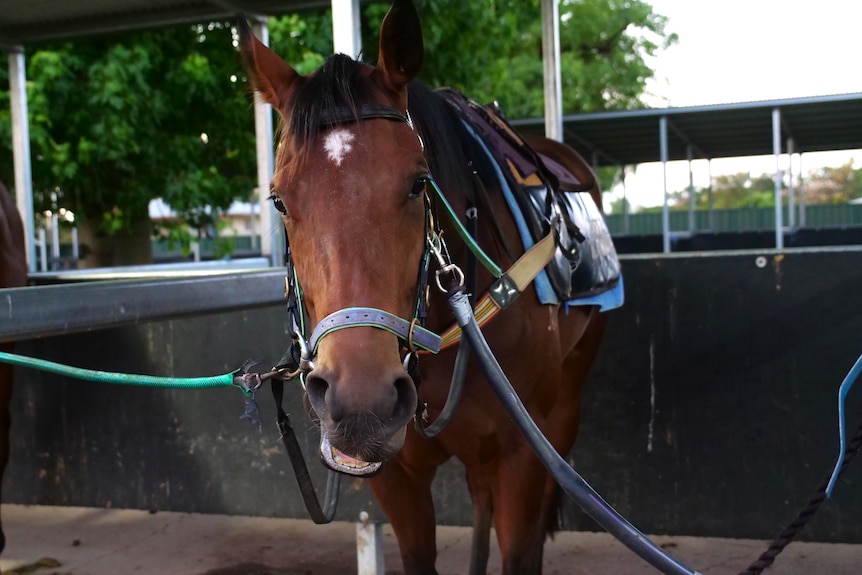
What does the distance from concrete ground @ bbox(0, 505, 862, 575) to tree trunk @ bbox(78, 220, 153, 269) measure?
6.18m

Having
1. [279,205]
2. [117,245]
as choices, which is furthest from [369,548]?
[117,245]

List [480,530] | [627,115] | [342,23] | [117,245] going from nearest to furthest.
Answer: [342,23] → [480,530] → [117,245] → [627,115]

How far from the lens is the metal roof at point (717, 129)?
579 inches

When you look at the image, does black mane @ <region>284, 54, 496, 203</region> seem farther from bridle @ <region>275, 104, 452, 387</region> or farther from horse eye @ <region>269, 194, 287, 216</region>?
horse eye @ <region>269, 194, 287, 216</region>

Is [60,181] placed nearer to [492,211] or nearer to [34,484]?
[34,484]

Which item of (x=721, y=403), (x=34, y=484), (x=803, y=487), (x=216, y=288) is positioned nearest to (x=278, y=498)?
(x=34, y=484)

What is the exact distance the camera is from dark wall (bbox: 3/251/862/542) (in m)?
3.93

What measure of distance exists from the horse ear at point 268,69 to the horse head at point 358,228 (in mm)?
53

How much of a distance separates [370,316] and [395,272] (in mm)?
149

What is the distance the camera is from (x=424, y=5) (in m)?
10.3

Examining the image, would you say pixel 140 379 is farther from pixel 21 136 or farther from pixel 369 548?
pixel 21 136

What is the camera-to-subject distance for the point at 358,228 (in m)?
1.82

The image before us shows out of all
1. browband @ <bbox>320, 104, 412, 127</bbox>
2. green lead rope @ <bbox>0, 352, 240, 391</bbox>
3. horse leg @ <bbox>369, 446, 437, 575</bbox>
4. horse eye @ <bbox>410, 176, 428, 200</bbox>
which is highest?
browband @ <bbox>320, 104, 412, 127</bbox>

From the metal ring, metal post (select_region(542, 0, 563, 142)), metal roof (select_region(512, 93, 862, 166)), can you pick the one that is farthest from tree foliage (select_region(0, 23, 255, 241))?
the metal ring
